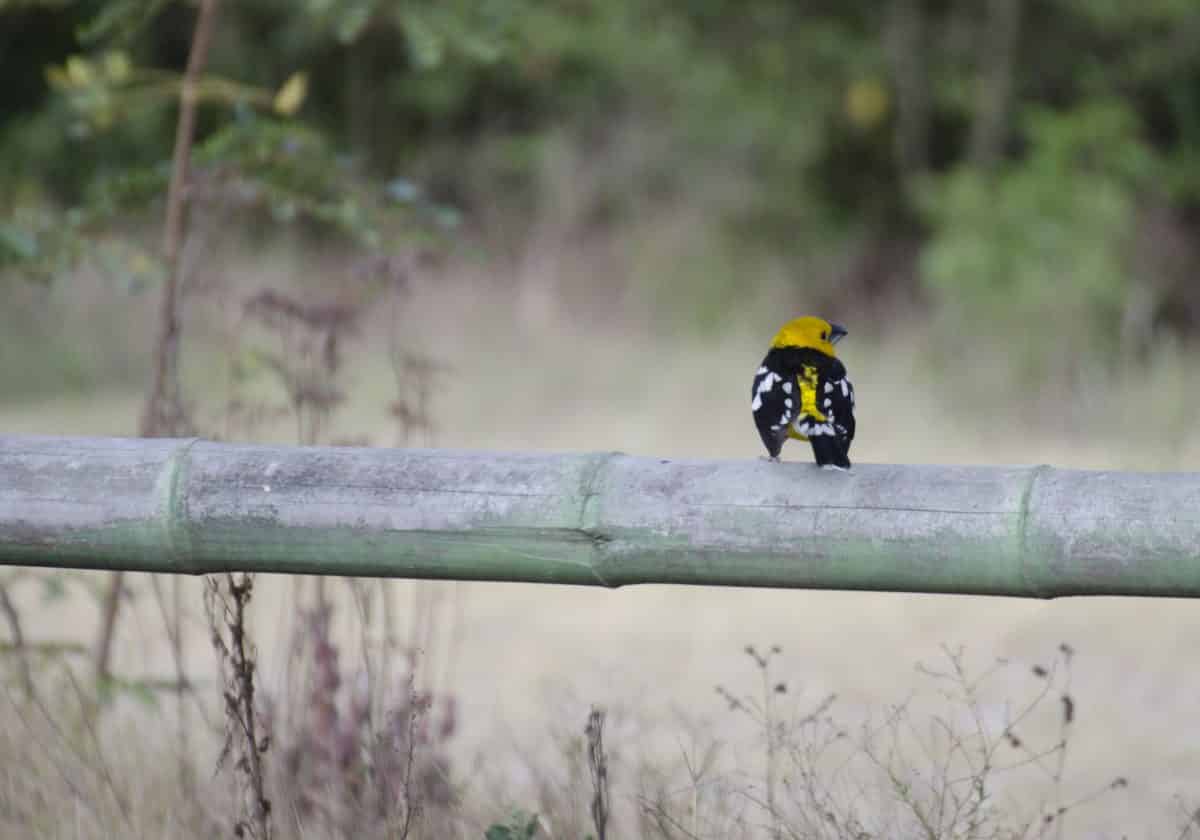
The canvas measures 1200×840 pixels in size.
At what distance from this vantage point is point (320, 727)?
158 inches

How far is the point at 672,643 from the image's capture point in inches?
279

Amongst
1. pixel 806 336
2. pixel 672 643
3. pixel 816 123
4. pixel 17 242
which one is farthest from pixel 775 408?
pixel 816 123

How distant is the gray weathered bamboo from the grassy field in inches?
14.7

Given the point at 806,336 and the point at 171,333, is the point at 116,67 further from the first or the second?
the point at 806,336

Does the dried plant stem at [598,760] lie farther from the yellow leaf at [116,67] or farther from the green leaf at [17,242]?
the yellow leaf at [116,67]

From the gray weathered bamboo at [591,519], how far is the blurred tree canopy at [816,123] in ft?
34.7

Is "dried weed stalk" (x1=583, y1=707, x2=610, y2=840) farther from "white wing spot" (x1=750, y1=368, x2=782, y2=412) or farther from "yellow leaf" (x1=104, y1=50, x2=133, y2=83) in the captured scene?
"yellow leaf" (x1=104, y1=50, x2=133, y2=83)

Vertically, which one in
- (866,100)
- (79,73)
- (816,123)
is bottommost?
(79,73)

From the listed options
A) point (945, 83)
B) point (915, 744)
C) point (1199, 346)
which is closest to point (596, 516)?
point (915, 744)

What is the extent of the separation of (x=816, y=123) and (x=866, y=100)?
2.09 ft

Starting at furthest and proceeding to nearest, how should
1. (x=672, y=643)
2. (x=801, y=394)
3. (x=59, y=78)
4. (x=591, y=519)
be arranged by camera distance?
(x=672, y=643), (x=59, y=78), (x=801, y=394), (x=591, y=519)

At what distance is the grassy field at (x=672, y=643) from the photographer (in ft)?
12.2

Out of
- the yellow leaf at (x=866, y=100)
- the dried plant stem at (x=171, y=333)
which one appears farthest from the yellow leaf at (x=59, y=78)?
the yellow leaf at (x=866, y=100)

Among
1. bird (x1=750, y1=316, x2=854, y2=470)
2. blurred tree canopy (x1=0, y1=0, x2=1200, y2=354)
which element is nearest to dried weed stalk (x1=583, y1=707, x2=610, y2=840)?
bird (x1=750, y1=316, x2=854, y2=470)
